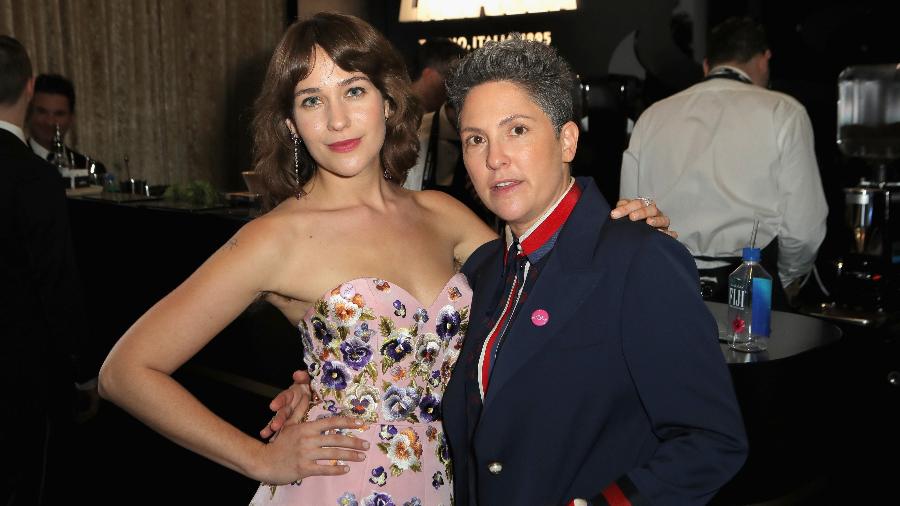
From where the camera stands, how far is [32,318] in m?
2.75

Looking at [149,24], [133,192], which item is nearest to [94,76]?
[149,24]

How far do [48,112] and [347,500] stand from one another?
4.90 m

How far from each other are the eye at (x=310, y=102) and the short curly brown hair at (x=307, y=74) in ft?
0.11

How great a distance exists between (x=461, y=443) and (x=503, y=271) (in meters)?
0.30

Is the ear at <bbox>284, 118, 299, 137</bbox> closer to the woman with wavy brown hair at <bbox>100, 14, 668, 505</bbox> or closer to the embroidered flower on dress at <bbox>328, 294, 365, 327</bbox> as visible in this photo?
the woman with wavy brown hair at <bbox>100, 14, 668, 505</bbox>

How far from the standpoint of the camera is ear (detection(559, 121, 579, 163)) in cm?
140

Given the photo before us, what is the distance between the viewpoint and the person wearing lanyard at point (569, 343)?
3.99ft

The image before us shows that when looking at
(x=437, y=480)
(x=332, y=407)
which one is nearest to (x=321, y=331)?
(x=332, y=407)

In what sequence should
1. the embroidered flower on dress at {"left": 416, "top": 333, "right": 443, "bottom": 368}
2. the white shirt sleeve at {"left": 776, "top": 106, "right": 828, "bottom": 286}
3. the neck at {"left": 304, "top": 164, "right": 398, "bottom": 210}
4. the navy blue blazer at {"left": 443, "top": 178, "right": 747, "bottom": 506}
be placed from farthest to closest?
the white shirt sleeve at {"left": 776, "top": 106, "right": 828, "bottom": 286} < the neck at {"left": 304, "top": 164, "right": 398, "bottom": 210} < the embroidered flower on dress at {"left": 416, "top": 333, "right": 443, "bottom": 368} < the navy blue blazer at {"left": 443, "top": 178, "right": 747, "bottom": 506}

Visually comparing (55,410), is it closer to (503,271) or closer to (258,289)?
(258,289)

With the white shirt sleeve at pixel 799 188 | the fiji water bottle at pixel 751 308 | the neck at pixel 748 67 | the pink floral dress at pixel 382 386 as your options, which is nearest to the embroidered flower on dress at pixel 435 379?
the pink floral dress at pixel 382 386

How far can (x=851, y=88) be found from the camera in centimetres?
364

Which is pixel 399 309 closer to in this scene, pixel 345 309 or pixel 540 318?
pixel 345 309

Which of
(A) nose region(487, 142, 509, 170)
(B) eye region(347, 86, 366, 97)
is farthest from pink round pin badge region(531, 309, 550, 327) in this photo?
(B) eye region(347, 86, 366, 97)
